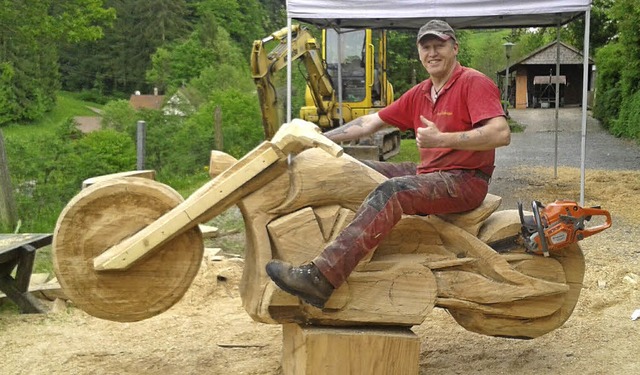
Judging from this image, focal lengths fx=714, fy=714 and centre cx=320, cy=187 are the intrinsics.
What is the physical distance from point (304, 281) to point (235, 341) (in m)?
1.61

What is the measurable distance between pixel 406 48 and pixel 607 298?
23.7 meters

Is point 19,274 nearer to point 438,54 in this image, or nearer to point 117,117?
point 438,54

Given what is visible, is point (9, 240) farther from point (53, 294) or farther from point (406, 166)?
point (406, 166)

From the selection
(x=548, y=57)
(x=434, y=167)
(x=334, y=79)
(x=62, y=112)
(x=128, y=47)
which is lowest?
(x=62, y=112)

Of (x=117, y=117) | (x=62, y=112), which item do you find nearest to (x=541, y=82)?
(x=62, y=112)

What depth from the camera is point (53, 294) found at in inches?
217

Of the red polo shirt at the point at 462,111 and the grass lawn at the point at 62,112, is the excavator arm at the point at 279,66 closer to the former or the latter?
the red polo shirt at the point at 462,111

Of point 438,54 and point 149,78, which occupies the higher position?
point 149,78

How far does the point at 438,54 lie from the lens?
3.33m

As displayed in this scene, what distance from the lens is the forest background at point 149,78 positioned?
10.2 m

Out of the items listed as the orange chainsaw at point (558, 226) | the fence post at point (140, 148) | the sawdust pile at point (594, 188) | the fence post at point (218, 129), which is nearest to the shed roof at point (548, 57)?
the sawdust pile at point (594, 188)

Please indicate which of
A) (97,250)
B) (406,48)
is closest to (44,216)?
(97,250)

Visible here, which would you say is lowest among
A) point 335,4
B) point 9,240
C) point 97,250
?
point 9,240

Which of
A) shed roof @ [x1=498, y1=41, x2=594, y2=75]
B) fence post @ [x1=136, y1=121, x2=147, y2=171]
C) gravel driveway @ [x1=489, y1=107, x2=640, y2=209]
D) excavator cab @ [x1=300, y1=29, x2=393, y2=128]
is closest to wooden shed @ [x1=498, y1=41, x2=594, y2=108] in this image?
shed roof @ [x1=498, y1=41, x2=594, y2=75]
